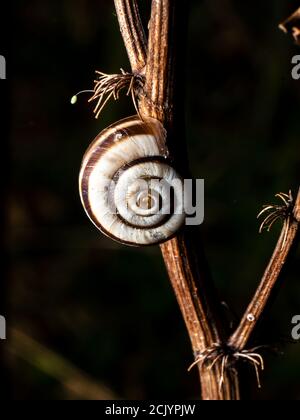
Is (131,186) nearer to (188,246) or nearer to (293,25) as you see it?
(188,246)

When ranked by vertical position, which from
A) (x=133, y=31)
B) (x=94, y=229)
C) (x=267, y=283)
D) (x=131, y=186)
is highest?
(x=94, y=229)

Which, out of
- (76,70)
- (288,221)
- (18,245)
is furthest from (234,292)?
(288,221)

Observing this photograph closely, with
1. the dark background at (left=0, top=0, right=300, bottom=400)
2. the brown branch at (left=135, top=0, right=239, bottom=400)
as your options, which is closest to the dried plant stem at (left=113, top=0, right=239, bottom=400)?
the brown branch at (left=135, top=0, right=239, bottom=400)

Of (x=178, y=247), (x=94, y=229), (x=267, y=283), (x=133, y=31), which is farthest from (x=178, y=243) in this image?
(x=94, y=229)

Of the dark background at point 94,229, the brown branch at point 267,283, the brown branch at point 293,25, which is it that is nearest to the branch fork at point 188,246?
the brown branch at point 267,283

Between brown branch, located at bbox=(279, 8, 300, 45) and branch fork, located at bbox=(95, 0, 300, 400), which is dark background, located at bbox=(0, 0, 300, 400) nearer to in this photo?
branch fork, located at bbox=(95, 0, 300, 400)

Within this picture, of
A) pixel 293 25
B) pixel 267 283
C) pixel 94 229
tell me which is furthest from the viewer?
pixel 94 229
